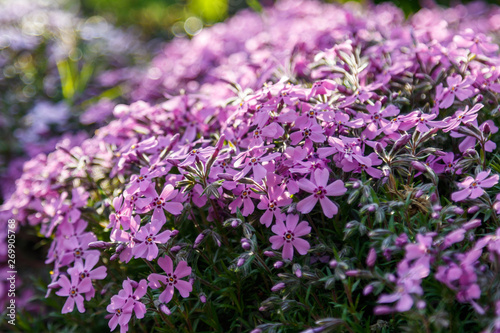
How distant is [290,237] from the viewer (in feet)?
5.25

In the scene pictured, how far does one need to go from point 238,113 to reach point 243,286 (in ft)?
2.52

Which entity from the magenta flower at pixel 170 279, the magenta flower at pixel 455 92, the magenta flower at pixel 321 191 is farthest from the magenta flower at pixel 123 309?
the magenta flower at pixel 455 92

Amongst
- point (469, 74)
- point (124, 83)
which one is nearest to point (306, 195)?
point (469, 74)

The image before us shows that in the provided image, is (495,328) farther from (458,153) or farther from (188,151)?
(188,151)

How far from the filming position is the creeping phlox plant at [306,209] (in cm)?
141

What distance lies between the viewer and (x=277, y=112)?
1.93m

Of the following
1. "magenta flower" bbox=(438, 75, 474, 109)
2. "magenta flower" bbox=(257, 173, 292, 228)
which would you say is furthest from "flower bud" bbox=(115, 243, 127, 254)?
"magenta flower" bbox=(438, 75, 474, 109)

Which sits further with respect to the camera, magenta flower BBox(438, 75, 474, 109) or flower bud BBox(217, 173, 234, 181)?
magenta flower BBox(438, 75, 474, 109)

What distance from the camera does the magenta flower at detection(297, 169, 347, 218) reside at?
1562 millimetres

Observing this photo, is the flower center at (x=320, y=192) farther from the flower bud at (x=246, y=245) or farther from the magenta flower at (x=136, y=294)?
the magenta flower at (x=136, y=294)

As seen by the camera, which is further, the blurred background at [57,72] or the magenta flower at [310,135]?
the blurred background at [57,72]

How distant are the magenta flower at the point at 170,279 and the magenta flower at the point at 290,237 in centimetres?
35

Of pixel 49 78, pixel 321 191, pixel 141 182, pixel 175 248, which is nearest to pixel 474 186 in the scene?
pixel 321 191

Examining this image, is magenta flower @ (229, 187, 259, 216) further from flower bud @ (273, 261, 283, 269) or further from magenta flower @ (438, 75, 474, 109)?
magenta flower @ (438, 75, 474, 109)
